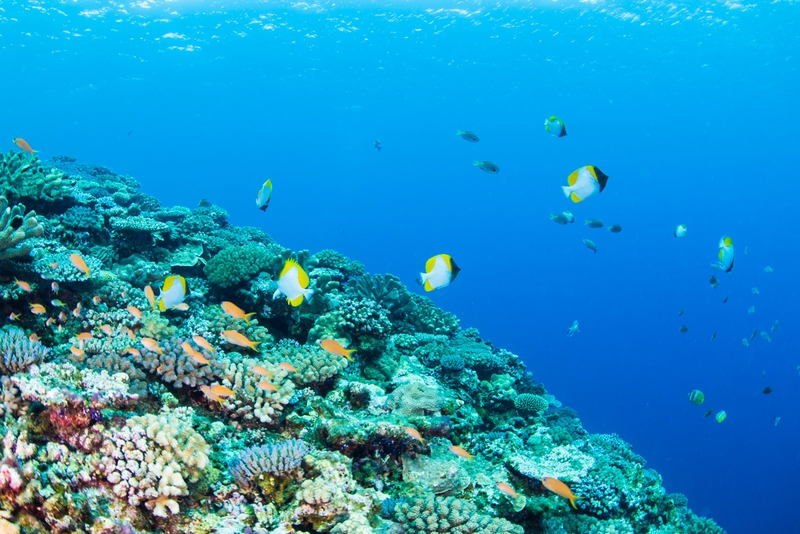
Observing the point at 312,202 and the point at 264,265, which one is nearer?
the point at 264,265

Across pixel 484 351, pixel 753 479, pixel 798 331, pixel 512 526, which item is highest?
pixel 798 331

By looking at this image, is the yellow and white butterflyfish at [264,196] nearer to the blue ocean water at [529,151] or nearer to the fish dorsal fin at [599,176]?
the fish dorsal fin at [599,176]

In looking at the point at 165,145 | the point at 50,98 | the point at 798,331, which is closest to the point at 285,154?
the point at 165,145

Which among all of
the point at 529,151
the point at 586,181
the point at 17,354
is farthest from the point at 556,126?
the point at 529,151

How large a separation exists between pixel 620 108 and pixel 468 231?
76867mm

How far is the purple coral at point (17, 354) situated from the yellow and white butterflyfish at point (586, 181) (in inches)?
231

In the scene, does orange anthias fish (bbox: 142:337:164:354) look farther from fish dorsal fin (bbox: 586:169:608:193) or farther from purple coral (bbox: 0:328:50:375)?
fish dorsal fin (bbox: 586:169:608:193)

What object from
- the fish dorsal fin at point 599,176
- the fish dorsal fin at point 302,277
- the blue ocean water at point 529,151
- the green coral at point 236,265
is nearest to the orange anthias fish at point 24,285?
the green coral at point 236,265

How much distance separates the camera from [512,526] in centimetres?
404

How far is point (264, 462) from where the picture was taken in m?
3.66

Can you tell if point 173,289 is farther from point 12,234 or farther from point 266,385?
point 12,234

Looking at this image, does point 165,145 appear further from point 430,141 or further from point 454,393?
point 454,393

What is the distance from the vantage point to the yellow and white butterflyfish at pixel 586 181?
4.96 meters

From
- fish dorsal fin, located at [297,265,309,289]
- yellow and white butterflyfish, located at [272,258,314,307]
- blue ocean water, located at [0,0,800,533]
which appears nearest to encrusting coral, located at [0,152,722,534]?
yellow and white butterflyfish, located at [272,258,314,307]
